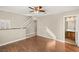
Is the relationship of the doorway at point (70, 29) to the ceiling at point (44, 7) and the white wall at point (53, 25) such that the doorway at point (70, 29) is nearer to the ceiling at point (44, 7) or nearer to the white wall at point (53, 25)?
the white wall at point (53, 25)

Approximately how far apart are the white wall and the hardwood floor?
5.4 inches

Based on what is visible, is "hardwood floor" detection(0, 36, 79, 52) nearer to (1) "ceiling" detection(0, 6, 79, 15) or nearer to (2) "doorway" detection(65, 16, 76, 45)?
(2) "doorway" detection(65, 16, 76, 45)

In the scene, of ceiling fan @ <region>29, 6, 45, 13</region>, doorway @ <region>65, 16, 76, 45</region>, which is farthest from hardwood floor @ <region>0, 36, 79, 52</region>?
ceiling fan @ <region>29, 6, 45, 13</region>

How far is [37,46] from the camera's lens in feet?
6.17

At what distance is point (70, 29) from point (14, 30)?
1072 millimetres

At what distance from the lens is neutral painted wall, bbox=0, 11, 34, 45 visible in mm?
1807

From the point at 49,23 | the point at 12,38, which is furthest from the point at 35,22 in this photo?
the point at 12,38

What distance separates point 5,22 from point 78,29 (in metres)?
1.36

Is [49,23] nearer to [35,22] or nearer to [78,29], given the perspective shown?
[35,22]

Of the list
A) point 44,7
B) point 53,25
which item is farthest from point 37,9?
point 53,25
